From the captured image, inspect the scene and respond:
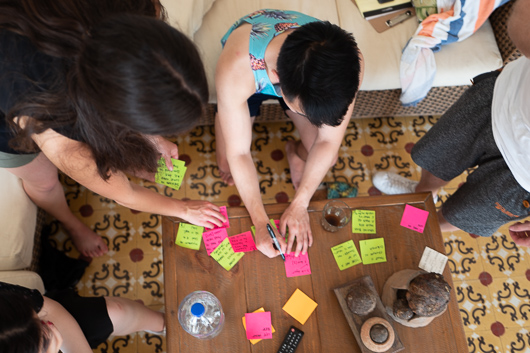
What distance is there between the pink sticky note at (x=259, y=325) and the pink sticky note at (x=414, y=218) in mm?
585

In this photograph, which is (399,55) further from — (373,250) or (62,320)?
(62,320)

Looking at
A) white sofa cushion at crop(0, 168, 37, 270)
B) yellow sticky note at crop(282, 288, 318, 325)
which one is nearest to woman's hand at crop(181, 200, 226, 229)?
yellow sticky note at crop(282, 288, 318, 325)

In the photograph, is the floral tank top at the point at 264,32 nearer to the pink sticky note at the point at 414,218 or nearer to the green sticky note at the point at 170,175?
the green sticky note at the point at 170,175

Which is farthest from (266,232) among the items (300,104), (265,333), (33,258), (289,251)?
(33,258)

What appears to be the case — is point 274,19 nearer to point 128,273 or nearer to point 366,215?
point 366,215

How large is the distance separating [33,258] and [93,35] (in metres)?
1.31

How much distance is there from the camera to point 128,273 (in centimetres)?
189

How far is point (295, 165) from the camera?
A: 6.54 feet

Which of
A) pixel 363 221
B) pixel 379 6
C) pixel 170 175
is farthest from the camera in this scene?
pixel 379 6

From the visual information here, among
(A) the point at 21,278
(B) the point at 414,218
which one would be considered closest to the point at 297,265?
(B) the point at 414,218

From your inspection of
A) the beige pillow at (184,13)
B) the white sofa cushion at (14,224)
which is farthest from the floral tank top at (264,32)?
the white sofa cushion at (14,224)

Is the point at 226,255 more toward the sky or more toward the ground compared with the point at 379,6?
more toward the ground

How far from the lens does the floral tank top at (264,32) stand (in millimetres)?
1257

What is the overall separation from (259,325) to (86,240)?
1.07 meters
